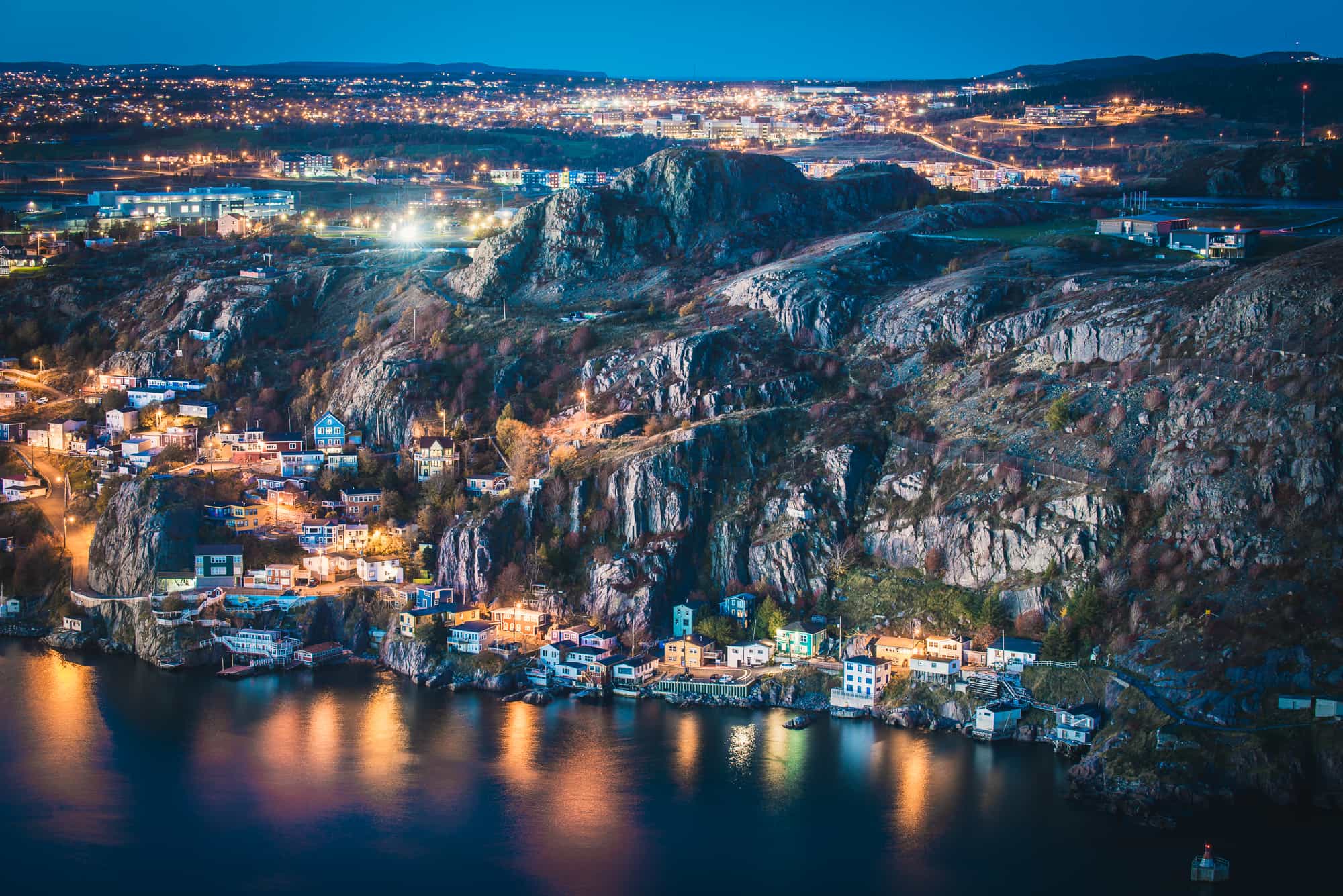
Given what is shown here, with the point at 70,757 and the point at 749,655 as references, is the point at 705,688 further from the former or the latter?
the point at 70,757

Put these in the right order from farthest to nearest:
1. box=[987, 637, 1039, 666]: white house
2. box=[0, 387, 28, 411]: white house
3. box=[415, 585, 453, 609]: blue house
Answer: box=[0, 387, 28, 411]: white house → box=[415, 585, 453, 609]: blue house → box=[987, 637, 1039, 666]: white house

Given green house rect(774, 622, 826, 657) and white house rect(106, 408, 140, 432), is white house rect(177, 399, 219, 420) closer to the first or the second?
white house rect(106, 408, 140, 432)

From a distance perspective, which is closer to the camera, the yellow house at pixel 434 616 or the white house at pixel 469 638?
the white house at pixel 469 638

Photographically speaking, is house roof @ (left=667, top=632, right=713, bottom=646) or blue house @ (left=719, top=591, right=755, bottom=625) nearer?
house roof @ (left=667, top=632, right=713, bottom=646)

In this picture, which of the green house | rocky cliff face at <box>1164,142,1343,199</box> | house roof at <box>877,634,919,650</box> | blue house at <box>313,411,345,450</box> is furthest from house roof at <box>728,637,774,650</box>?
rocky cliff face at <box>1164,142,1343,199</box>

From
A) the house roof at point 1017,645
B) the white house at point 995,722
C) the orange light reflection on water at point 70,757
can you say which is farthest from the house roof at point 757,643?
the orange light reflection on water at point 70,757

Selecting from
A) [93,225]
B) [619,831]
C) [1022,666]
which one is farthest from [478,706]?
[93,225]

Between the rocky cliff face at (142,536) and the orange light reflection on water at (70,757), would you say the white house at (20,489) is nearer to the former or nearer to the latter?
the rocky cliff face at (142,536)
